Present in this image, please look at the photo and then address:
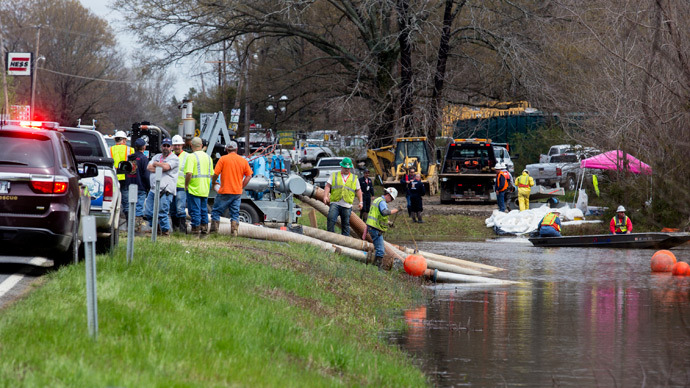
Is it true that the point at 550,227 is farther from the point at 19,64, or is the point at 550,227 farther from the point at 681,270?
the point at 19,64

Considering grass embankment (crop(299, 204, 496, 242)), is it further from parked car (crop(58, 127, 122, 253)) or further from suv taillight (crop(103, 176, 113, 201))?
suv taillight (crop(103, 176, 113, 201))

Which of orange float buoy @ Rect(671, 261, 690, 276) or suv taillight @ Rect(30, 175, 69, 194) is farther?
orange float buoy @ Rect(671, 261, 690, 276)

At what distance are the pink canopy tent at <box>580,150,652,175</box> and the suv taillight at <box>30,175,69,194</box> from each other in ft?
61.6

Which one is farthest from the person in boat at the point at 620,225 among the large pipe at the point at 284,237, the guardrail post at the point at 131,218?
the guardrail post at the point at 131,218

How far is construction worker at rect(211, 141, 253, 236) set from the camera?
17.4 m

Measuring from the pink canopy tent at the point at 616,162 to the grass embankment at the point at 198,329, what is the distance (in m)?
15.7

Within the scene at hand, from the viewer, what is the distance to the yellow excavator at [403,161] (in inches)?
1542

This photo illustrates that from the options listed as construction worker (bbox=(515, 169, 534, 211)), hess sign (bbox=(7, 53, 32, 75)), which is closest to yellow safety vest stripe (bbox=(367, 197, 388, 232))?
construction worker (bbox=(515, 169, 534, 211))

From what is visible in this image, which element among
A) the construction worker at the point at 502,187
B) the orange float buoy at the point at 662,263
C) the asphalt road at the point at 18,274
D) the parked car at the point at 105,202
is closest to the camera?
the asphalt road at the point at 18,274

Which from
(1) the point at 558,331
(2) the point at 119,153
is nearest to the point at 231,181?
(2) the point at 119,153

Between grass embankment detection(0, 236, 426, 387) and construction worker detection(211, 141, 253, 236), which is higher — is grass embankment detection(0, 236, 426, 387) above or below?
below

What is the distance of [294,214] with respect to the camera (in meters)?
21.5

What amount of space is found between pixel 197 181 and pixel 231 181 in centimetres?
65

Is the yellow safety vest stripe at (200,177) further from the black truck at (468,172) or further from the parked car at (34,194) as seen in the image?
the black truck at (468,172)
